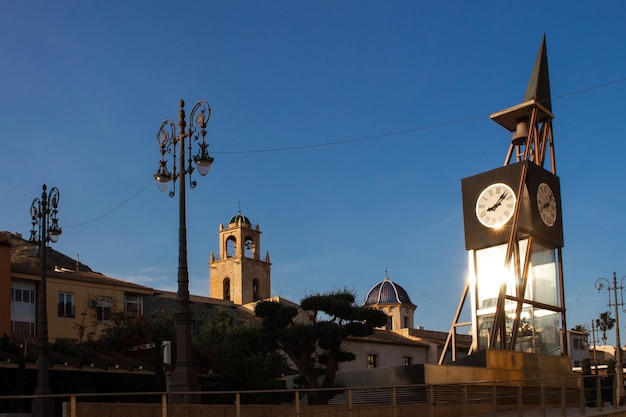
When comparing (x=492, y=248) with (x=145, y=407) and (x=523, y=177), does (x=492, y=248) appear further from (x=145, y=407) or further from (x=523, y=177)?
(x=145, y=407)

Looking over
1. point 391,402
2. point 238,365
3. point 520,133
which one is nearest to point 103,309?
point 238,365

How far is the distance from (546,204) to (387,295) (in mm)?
45360

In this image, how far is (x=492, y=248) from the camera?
27719 millimetres

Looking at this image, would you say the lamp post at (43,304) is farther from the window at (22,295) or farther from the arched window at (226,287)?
the arched window at (226,287)

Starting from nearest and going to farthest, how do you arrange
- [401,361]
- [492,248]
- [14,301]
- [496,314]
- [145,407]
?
1. [145,407]
2. [496,314]
3. [492,248]
4. [14,301]
5. [401,361]

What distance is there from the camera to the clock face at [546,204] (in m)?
27.7

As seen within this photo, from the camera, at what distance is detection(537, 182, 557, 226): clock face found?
1092 inches

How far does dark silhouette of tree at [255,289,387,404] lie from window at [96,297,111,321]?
54.2ft

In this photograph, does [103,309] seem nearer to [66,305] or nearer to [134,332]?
[66,305]

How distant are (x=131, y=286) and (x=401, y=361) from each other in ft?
65.9

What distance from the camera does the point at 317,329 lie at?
28828 millimetres

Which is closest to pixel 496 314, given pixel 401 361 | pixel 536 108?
pixel 536 108

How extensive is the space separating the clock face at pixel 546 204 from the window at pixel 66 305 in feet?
84.3

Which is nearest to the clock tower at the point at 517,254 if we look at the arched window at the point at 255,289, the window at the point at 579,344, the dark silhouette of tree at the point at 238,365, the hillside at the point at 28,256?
the dark silhouette of tree at the point at 238,365
